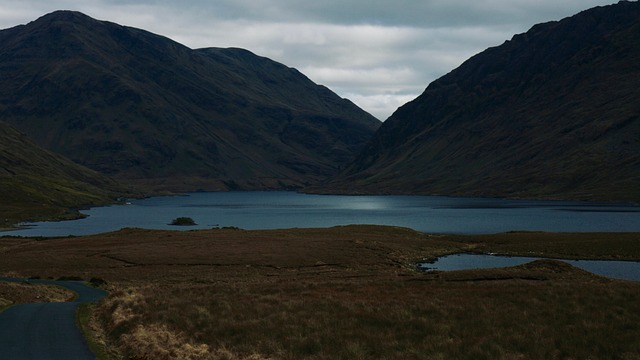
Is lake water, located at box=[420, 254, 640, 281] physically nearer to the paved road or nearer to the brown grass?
the brown grass

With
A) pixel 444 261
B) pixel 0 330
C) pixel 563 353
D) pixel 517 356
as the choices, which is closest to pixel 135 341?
pixel 0 330

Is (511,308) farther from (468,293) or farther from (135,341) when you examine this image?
(135,341)

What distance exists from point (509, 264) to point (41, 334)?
6484cm

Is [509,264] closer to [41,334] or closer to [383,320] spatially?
[383,320]

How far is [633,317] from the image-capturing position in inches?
1073

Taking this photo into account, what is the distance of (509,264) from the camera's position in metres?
79.8

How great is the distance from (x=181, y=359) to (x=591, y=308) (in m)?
20.0

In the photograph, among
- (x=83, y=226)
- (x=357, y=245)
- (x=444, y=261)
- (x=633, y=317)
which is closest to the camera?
(x=633, y=317)

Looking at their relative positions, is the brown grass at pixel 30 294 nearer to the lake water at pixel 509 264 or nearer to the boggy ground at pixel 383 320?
the boggy ground at pixel 383 320

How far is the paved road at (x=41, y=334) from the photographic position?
23714 mm

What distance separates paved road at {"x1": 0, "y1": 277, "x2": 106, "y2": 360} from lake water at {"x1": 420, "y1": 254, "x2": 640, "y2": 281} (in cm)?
5177

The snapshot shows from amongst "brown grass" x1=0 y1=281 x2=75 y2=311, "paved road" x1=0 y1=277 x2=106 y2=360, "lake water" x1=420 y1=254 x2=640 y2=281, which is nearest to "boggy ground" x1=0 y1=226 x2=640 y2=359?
"paved road" x1=0 y1=277 x2=106 y2=360

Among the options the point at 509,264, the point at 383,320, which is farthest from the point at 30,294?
the point at 509,264

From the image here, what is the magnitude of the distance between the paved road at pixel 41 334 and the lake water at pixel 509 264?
51767 mm
